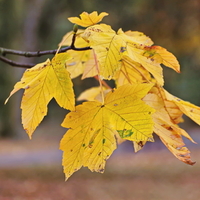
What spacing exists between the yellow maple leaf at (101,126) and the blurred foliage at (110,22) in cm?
622

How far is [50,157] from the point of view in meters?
6.47

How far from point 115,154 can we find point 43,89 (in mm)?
6555

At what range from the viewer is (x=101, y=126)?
658 millimetres

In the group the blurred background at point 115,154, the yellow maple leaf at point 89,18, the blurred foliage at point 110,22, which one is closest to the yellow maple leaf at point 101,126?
the yellow maple leaf at point 89,18

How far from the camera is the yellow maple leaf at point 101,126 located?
24.3 inches

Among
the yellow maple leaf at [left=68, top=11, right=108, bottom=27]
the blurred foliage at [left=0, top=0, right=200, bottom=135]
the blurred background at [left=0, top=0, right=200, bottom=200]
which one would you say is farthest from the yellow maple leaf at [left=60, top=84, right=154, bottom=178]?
the blurred foliage at [left=0, top=0, right=200, bottom=135]

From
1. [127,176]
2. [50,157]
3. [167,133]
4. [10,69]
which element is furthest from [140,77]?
[10,69]

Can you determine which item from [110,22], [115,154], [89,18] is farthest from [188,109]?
[110,22]

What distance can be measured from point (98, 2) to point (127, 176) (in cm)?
448

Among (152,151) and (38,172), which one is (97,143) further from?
(152,151)

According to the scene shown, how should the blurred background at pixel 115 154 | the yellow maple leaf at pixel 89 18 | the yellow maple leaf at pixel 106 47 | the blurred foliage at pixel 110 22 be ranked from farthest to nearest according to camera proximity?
the blurred foliage at pixel 110 22 < the blurred background at pixel 115 154 < the yellow maple leaf at pixel 89 18 < the yellow maple leaf at pixel 106 47

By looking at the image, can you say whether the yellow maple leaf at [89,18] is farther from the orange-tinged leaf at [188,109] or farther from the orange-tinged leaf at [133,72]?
the orange-tinged leaf at [188,109]

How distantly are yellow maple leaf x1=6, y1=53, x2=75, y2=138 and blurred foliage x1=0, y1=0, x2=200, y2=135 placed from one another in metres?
6.24

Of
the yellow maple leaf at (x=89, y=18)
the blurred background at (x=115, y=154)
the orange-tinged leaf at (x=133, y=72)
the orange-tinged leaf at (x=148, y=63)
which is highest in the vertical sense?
the yellow maple leaf at (x=89, y=18)
